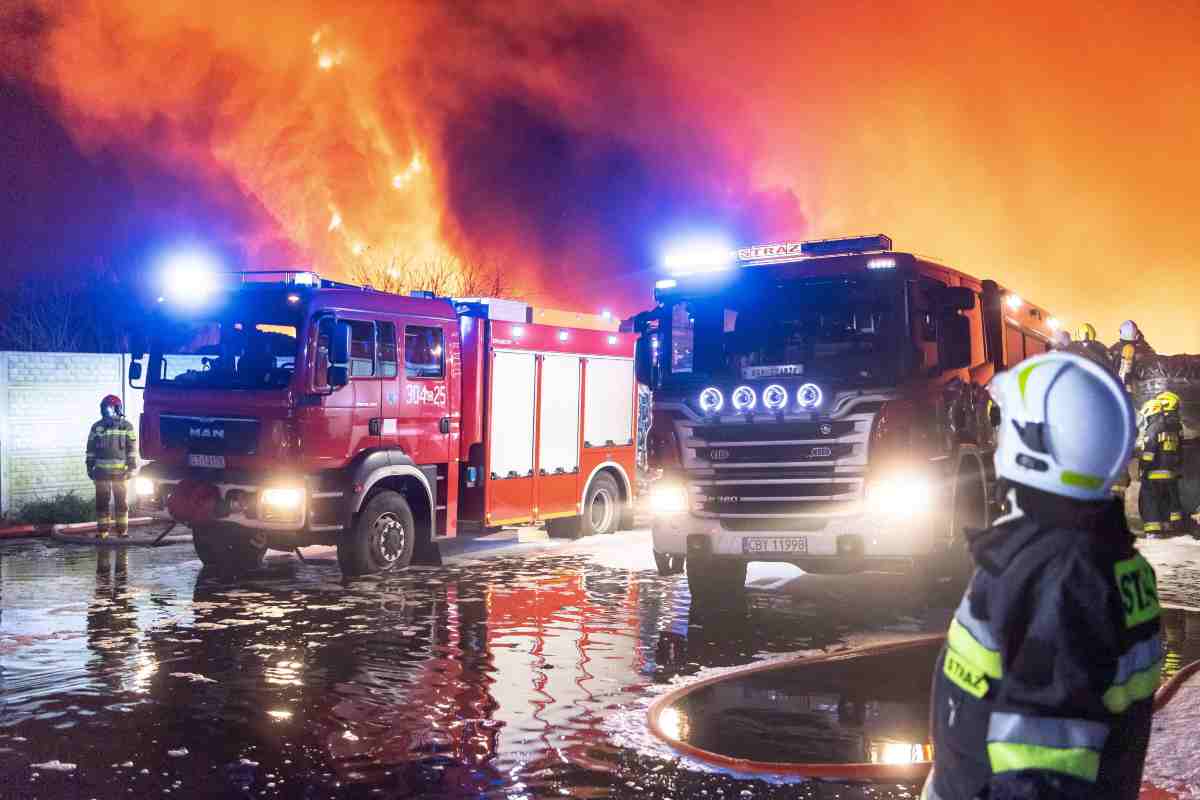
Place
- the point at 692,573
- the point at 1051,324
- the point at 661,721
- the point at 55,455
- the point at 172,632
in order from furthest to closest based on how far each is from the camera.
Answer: the point at 55,455 → the point at 1051,324 → the point at 692,573 → the point at 172,632 → the point at 661,721

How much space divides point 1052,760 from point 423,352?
36.9ft

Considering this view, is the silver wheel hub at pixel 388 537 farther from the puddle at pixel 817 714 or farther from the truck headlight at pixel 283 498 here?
the puddle at pixel 817 714

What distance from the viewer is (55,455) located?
17984mm

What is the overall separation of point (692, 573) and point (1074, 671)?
8718 millimetres

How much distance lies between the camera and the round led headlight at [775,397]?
33.5 ft

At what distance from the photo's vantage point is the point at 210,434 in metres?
12.4

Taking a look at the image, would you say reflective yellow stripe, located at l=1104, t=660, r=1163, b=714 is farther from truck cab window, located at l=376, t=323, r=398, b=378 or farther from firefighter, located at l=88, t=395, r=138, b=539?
firefighter, located at l=88, t=395, r=138, b=539

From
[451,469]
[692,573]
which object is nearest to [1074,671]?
[692,573]

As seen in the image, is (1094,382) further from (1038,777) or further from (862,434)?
(862,434)

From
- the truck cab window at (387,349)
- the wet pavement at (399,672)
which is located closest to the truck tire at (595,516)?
the wet pavement at (399,672)

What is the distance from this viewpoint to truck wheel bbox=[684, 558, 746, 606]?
11031 millimetres

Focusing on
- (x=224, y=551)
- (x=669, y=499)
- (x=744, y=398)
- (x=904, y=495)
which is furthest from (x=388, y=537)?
(x=904, y=495)

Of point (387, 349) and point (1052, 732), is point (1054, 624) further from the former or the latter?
point (387, 349)

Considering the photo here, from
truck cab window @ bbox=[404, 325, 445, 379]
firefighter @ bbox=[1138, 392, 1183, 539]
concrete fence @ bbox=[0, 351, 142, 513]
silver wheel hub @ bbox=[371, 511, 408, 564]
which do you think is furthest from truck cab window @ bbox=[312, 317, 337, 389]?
firefighter @ bbox=[1138, 392, 1183, 539]
